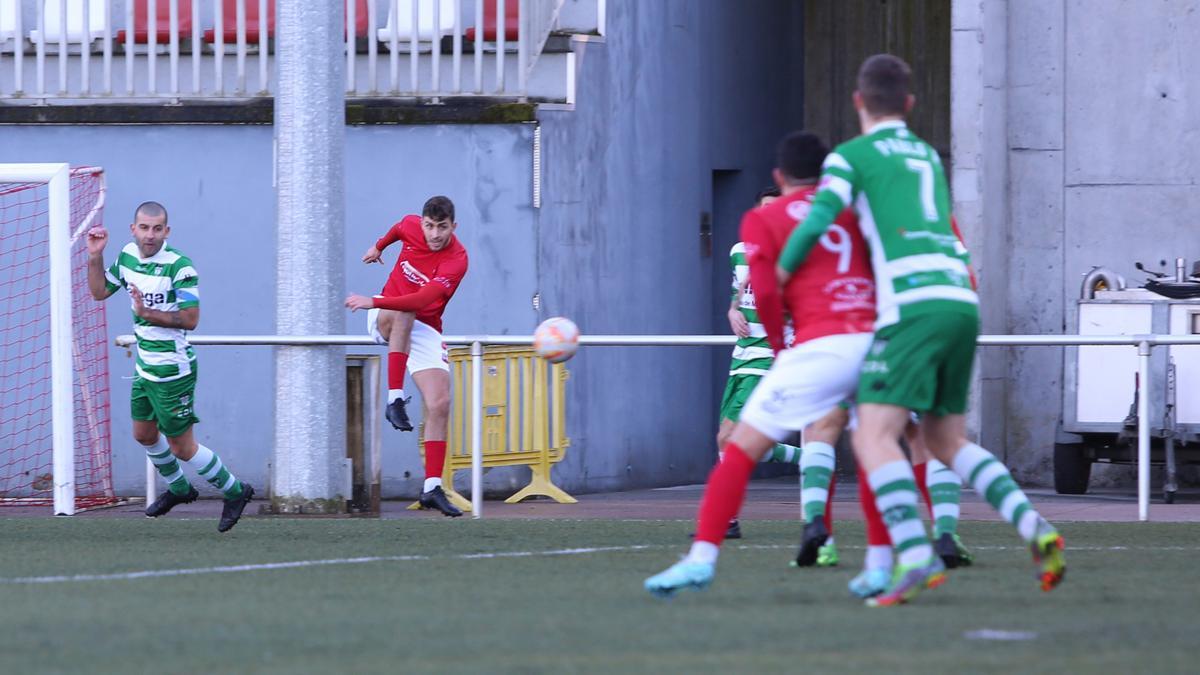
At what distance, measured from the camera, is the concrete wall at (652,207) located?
48.0 feet

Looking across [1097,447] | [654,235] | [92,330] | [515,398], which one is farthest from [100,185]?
[1097,447]

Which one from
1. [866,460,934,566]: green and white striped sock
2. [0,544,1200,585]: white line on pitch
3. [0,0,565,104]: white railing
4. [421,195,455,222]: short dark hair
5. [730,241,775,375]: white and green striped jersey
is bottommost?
[0,544,1200,585]: white line on pitch

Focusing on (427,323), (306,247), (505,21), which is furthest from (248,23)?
(427,323)

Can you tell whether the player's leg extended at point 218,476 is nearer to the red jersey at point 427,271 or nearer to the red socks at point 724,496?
the red jersey at point 427,271

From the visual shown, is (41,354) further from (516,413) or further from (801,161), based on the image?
(801,161)

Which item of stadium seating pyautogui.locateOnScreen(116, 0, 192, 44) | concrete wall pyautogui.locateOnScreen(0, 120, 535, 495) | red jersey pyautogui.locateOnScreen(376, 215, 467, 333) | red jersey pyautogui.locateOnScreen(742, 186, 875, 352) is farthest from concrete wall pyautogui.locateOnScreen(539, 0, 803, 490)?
red jersey pyautogui.locateOnScreen(742, 186, 875, 352)

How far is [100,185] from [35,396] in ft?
6.22

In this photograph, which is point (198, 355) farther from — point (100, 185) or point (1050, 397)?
point (1050, 397)

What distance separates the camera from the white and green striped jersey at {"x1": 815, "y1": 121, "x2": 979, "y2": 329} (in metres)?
6.41

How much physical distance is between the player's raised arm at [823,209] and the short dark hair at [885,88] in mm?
266

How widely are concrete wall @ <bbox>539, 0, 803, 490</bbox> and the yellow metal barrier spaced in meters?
0.65

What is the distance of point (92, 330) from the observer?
13.8 metres

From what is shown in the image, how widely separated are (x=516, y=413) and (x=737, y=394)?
11.9ft

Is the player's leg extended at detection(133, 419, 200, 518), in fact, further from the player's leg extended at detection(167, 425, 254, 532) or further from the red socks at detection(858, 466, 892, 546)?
the red socks at detection(858, 466, 892, 546)
